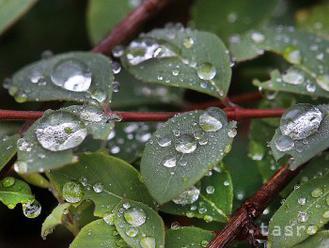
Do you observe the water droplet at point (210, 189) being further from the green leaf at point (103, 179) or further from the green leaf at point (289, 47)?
the green leaf at point (289, 47)

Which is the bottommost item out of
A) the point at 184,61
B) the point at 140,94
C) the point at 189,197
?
the point at 140,94

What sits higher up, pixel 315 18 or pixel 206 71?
pixel 206 71

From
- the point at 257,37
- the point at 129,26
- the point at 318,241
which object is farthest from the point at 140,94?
the point at 318,241

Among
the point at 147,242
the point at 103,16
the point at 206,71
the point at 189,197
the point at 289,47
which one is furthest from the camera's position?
the point at 103,16

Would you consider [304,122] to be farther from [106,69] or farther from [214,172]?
[106,69]

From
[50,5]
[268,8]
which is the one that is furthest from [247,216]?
[50,5]

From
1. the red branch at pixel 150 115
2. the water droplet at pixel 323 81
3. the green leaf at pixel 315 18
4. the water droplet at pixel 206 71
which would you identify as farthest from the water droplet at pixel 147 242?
the green leaf at pixel 315 18

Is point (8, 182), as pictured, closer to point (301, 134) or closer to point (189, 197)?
point (189, 197)
